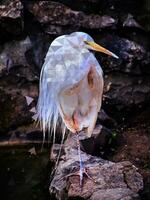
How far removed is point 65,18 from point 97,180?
1996mm

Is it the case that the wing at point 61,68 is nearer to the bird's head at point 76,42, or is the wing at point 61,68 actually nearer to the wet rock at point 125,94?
the bird's head at point 76,42

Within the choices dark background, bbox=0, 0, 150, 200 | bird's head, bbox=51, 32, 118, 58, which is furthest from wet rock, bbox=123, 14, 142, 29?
bird's head, bbox=51, 32, 118, 58

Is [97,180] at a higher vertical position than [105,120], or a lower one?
higher

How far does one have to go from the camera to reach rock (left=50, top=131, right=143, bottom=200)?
3.52 metres

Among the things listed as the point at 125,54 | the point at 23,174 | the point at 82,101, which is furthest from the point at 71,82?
the point at 125,54

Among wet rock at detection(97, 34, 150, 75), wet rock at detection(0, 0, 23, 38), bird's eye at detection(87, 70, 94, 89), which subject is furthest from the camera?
wet rock at detection(97, 34, 150, 75)

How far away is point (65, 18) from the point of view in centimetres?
507

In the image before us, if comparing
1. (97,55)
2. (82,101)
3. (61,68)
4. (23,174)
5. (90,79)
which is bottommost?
(23,174)

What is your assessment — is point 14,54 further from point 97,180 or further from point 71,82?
point 97,180

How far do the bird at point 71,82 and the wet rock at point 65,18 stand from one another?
146 cm

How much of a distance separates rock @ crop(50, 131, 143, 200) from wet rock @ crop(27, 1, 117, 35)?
60.3 inches

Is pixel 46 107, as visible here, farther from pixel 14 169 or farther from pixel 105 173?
pixel 14 169

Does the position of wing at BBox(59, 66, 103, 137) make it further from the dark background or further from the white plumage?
the dark background

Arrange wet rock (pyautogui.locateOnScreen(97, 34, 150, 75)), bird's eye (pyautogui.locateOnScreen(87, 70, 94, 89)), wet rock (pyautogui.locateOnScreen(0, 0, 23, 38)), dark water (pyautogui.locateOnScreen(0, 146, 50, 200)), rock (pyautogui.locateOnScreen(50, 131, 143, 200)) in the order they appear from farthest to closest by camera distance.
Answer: wet rock (pyautogui.locateOnScreen(97, 34, 150, 75)) → wet rock (pyautogui.locateOnScreen(0, 0, 23, 38)) → dark water (pyautogui.locateOnScreen(0, 146, 50, 200)) → bird's eye (pyautogui.locateOnScreen(87, 70, 94, 89)) → rock (pyautogui.locateOnScreen(50, 131, 143, 200))
